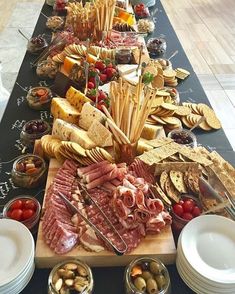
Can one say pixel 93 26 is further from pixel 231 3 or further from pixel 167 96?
pixel 231 3

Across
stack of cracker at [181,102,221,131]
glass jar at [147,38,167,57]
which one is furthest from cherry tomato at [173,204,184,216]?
glass jar at [147,38,167,57]

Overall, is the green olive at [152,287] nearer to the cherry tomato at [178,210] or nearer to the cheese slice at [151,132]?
the cherry tomato at [178,210]

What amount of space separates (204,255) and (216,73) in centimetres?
302

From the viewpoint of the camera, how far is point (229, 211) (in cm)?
132

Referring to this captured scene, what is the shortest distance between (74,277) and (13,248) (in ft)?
0.76

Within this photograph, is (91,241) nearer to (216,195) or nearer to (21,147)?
(216,195)

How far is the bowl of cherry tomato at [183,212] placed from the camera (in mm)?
1333

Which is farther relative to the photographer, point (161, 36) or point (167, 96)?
point (161, 36)

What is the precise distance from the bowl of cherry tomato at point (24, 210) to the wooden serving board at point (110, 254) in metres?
0.06

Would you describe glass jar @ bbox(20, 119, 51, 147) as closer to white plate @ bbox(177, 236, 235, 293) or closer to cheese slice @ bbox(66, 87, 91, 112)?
cheese slice @ bbox(66, 87, 91, 112)

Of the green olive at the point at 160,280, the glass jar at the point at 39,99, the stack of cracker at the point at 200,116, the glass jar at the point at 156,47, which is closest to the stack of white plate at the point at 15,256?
the green olive at the point at 160,280

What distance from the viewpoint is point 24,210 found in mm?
1350

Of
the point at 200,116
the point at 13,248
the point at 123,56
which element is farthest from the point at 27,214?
the point at 123,56

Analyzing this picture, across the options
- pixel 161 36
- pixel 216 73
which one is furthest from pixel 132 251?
pixel 216 73
